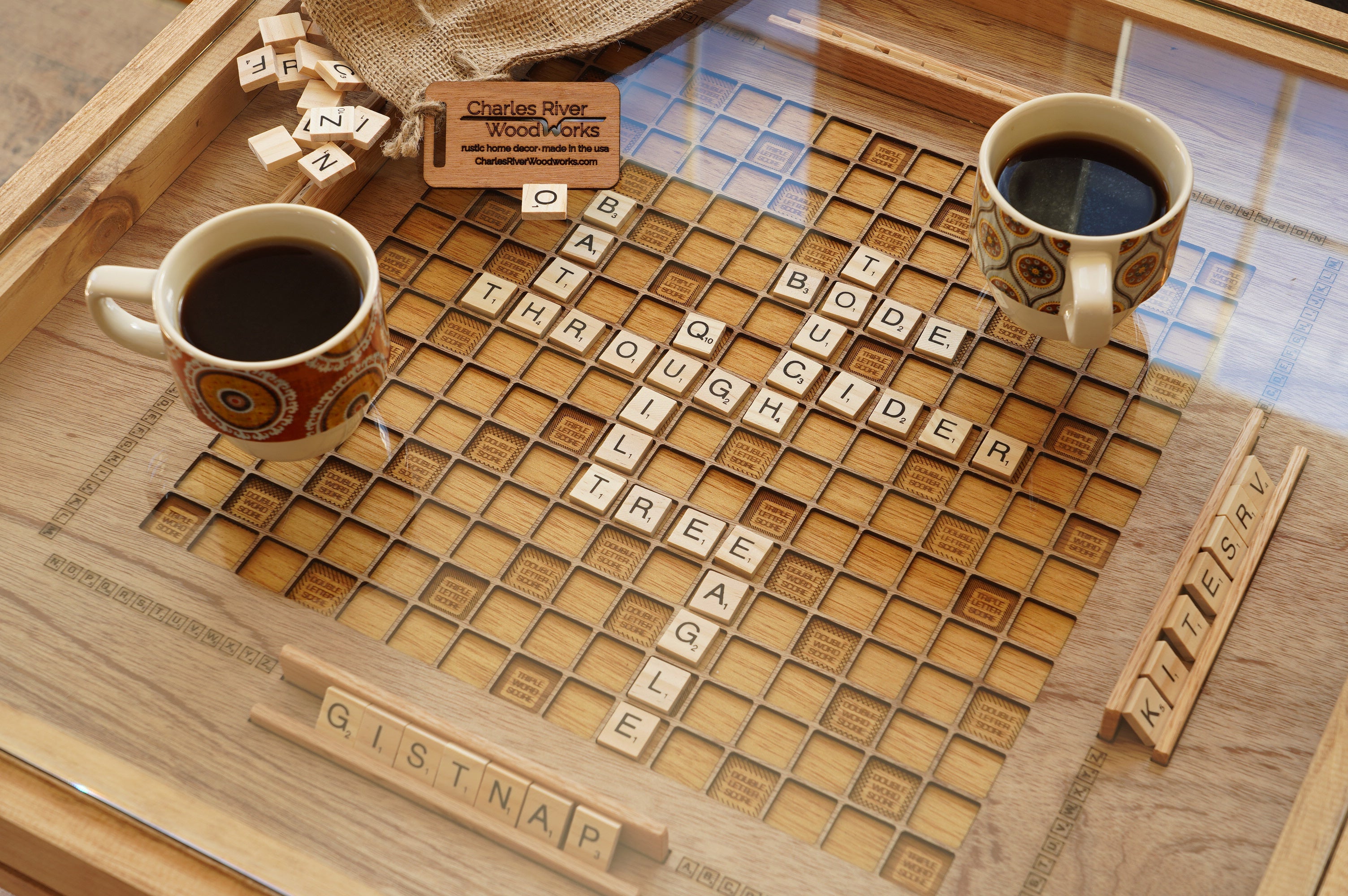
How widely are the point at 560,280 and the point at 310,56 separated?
28 cm

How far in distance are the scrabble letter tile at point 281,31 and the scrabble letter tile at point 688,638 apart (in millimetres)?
561

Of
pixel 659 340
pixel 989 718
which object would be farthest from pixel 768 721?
pixel 659 340

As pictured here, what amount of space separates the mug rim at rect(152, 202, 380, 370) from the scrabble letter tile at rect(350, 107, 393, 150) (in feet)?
0.53

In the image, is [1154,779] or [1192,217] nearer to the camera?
[1154,779]

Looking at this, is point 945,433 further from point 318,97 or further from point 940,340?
point 318,97

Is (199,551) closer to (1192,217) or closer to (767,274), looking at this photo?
(767,274)

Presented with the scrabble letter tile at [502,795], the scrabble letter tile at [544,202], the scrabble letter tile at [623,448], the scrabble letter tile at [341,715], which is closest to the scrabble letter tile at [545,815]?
the scrabble letter tile at [502,795]

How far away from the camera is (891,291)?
2.89 ft

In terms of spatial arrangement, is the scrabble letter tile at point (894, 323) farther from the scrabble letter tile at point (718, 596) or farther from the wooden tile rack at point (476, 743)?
the wooden tile rack at point (476, 743)

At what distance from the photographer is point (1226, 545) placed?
0.75 meters

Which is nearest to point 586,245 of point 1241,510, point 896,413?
point 896,413

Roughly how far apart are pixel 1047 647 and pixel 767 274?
324mm

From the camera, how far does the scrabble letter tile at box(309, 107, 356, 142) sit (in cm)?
92

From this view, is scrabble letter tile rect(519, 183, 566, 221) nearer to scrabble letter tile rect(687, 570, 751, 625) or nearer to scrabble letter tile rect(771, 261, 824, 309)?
scrabble letter tile rect(771, 261, 824, 309)
